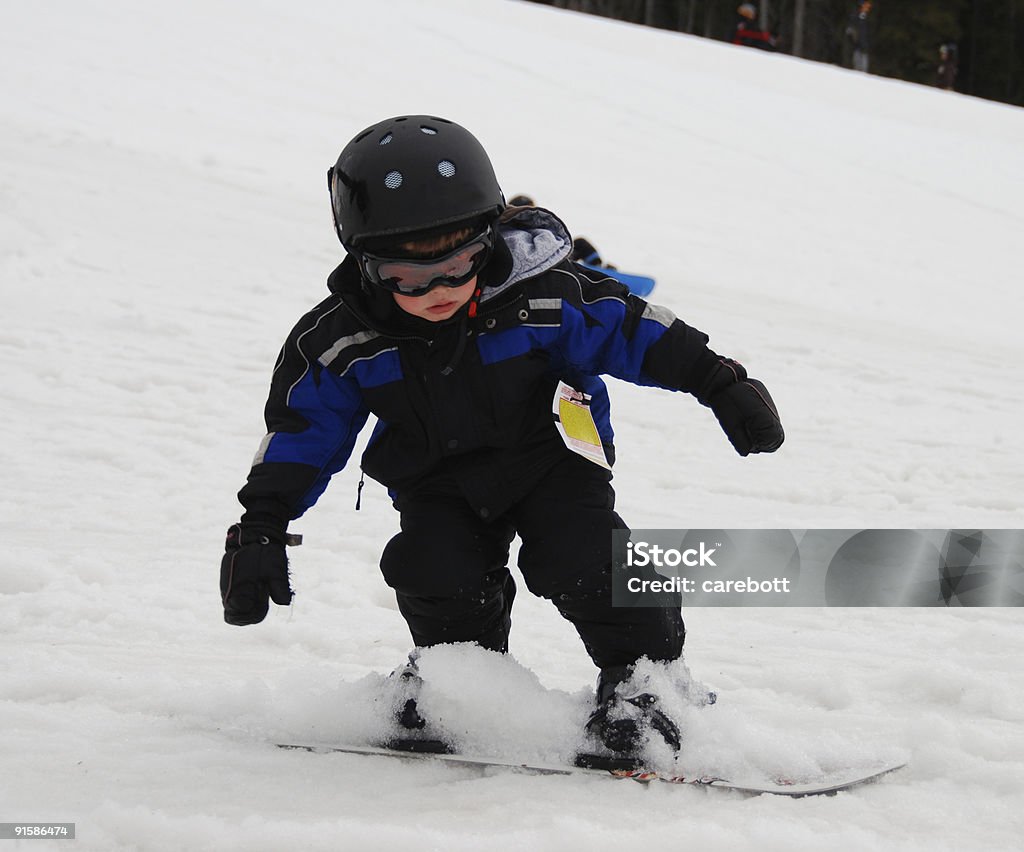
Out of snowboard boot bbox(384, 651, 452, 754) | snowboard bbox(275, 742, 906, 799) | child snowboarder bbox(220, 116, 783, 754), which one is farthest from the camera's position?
snowboard boot bbox(384, 651, 452, 754)

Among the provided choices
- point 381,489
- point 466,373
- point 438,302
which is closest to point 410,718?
point 466,373

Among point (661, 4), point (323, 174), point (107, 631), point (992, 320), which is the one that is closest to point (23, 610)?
point (107, 631)

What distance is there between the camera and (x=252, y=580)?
7.62 feet

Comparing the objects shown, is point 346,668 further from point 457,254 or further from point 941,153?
point 941,153

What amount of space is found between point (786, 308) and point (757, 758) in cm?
678

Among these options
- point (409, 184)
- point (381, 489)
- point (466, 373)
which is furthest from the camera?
point (381, 489)

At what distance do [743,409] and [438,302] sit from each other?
26.8 inches

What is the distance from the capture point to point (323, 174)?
1152 centimetres

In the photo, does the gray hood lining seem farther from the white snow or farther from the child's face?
the white snow

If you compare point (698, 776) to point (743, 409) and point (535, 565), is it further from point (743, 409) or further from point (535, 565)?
point (743, 409)

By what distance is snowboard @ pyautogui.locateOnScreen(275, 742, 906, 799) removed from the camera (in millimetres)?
2254

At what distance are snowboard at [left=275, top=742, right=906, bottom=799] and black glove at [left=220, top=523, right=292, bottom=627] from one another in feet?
1.32

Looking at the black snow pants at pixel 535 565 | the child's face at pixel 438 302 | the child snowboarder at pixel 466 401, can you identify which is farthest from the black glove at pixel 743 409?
the child's face at pixel 438 302

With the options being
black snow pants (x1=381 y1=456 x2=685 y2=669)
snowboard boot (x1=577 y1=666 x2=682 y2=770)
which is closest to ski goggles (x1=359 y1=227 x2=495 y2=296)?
black snow pants (x1=381 y1=456 x2=685 y2=669)
